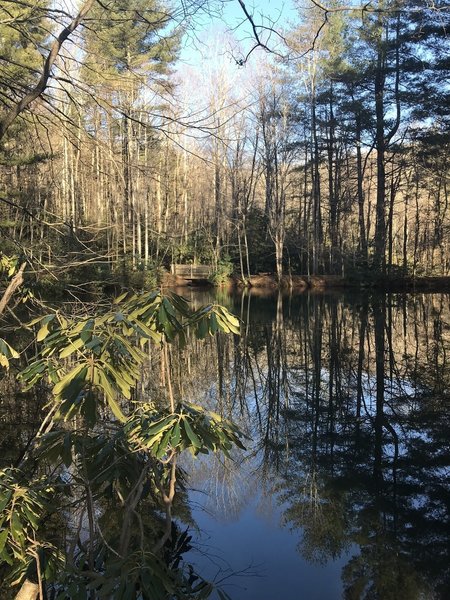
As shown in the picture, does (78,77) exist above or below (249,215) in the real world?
below

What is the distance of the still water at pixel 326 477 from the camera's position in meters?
3.27

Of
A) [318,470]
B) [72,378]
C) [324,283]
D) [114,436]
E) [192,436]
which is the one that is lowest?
[318,470]

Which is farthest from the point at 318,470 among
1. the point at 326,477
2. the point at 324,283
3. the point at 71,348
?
the point at 324,283

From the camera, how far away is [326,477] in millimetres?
4664

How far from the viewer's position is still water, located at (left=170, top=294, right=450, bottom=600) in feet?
10.7

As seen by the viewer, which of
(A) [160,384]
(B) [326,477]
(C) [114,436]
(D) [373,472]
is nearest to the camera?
(C) [114,436]

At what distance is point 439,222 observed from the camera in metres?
27.8

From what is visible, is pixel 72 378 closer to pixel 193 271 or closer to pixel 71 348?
pixel 71 348

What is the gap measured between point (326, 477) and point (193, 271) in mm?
25237

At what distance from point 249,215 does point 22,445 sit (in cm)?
2789

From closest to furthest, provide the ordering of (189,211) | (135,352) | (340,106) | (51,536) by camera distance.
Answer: (135,352)
(51,536)
(340,106)
(189,211)

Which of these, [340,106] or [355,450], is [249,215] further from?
[355,450]

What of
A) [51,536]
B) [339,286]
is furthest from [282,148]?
[51,536]

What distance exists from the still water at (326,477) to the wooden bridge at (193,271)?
1850cm
